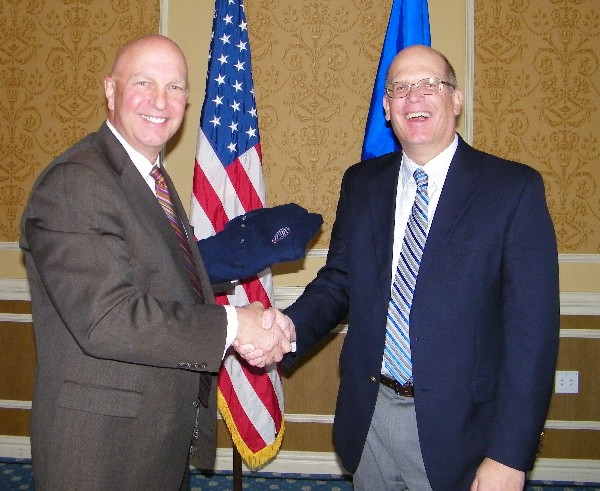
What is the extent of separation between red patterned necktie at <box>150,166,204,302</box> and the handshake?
156 millimetres

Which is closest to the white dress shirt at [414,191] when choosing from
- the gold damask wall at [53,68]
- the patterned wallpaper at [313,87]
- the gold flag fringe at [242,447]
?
the gold flag fringe at [242,447]

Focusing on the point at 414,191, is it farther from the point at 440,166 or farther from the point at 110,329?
the point at 110,329

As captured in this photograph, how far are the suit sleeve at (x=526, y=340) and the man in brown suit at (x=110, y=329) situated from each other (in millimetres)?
754

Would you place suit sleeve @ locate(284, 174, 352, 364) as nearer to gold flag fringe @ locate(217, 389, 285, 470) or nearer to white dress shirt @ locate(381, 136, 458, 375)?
white dress shirt @ locate(381, 136, 458, 375)

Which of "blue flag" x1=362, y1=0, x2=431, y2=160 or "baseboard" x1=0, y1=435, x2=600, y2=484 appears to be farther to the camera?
"baseboard" x1=0, y1=435, x2=600, y2=484

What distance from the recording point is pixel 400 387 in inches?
66.1

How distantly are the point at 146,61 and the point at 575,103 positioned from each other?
2409 mm

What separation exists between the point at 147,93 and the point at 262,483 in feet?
7.60

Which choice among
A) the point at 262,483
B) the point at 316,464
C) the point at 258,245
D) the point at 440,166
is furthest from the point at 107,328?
the point at 316,464

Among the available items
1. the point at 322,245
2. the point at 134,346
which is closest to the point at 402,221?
the point at 134,346

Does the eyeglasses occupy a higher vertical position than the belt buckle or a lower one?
higher

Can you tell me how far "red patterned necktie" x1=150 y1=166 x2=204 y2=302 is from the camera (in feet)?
5.53

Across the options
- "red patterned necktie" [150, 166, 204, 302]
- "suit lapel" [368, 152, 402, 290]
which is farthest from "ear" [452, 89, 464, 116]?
"red patterned necktie" [150, 166, 204, 302]

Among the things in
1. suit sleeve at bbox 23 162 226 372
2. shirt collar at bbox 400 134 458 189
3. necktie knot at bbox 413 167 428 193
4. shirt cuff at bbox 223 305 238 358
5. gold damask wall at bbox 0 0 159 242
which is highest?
gold damask wall at bbox 0 0 159 242
